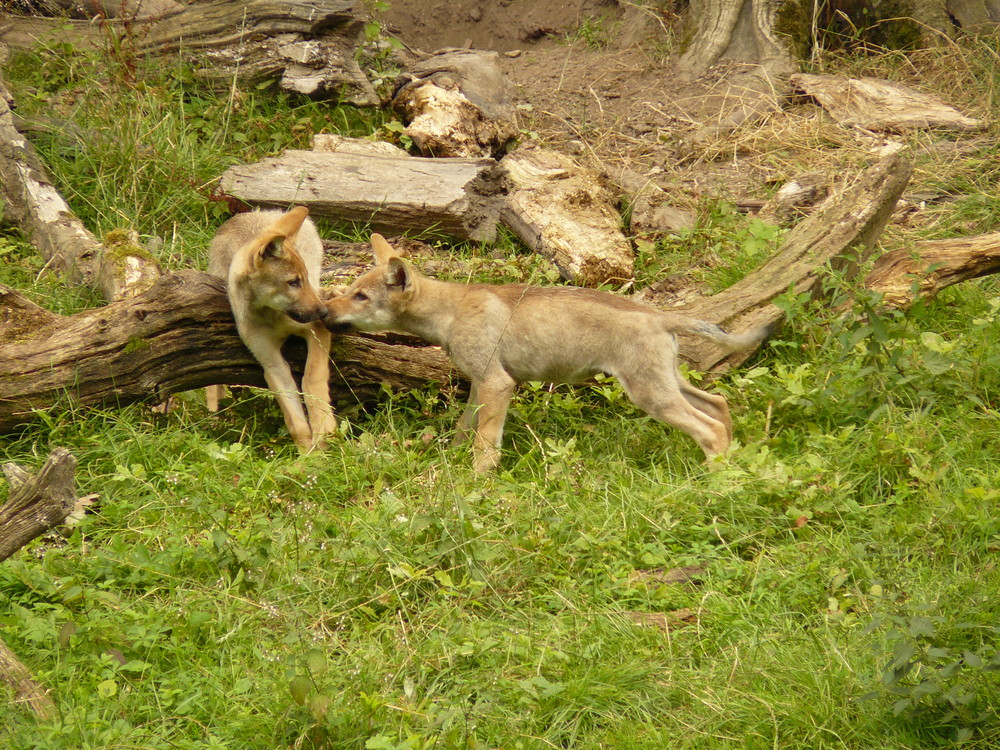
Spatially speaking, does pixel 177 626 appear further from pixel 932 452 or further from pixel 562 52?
pixel 562 52

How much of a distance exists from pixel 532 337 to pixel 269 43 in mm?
5163

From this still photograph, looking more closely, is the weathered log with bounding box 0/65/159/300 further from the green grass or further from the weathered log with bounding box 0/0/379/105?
the weathered log with bounding box 0/0/379/105

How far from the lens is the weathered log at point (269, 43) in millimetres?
9352

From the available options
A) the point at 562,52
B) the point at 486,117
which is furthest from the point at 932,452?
the point at 562,52

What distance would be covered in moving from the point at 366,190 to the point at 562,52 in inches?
188

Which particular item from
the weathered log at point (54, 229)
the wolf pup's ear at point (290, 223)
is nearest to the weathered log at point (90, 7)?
the weathered log at point (54, 229)

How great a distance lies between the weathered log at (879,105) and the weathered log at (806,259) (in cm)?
287

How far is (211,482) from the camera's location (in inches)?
213

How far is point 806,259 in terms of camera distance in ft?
22.0

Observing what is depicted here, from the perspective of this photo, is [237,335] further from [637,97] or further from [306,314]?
[637,97]

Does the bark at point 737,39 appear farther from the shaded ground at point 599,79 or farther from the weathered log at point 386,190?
the weathered log at point 386,190

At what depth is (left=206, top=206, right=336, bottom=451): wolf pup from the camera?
19.6 feet

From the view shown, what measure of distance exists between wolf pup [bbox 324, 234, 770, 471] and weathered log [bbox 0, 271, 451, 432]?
61 centimetres

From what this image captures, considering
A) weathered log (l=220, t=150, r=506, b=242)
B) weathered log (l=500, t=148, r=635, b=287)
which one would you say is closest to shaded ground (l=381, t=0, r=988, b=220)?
weathered log (l=500, t=148, r=635, b=287)
